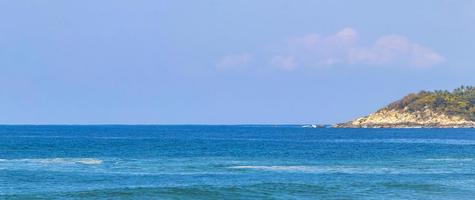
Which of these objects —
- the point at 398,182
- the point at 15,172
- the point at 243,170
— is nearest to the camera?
the point at 398,182

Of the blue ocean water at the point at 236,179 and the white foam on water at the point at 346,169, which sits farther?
the white foam on water at the point at 346,169

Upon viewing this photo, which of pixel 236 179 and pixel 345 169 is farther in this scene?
pixel 345 169

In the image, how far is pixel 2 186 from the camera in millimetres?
62156

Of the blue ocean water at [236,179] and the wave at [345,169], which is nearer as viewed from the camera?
the blue ocean water at [236,179]

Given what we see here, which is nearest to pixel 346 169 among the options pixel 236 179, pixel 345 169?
pixel 345 169

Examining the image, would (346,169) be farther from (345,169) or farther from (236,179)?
(236,179)

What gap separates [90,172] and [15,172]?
256 inches

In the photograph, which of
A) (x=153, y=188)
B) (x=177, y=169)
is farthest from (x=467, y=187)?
(x=177, y=169)

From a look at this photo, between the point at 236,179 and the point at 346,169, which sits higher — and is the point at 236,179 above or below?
below

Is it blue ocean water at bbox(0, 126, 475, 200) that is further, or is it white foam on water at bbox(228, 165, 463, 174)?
white foam on water at bbox(228, 165, 463, 174)

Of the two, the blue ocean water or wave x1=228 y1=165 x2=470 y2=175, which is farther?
Result: wave x1=228 y1=165 x2=470 y2=175

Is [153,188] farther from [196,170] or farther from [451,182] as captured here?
[451,182]

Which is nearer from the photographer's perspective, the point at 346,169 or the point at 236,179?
the point at 236,179

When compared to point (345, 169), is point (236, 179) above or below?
below
